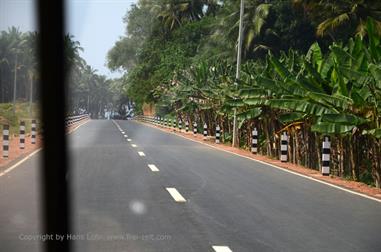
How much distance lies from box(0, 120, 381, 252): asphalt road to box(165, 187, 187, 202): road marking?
0.12 feet

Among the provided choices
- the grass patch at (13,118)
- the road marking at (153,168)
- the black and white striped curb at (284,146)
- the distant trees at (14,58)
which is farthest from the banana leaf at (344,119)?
the distant trees at (14,58)

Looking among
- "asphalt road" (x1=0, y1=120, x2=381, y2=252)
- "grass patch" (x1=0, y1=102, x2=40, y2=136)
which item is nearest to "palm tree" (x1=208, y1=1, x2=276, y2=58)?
"grass patch" (x1=0, y1=102, x2=40, y2=136)

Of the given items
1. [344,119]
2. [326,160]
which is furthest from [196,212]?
[326,160]

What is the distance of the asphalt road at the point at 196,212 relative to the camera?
7344mm

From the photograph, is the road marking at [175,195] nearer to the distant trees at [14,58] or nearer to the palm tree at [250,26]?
the palm tree at [250,26]

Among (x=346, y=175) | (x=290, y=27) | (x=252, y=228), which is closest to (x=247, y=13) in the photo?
(x=290, y=27)

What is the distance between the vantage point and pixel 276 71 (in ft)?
68.9

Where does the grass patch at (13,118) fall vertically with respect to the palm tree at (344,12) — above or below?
below

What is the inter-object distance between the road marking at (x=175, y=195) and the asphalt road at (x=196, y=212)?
1.4 inches

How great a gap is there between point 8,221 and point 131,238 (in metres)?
1.98

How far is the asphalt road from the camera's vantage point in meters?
7.34

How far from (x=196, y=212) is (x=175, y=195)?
1.76m

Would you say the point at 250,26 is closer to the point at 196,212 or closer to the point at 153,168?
the point at 153,168

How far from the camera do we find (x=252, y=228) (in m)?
8.22
